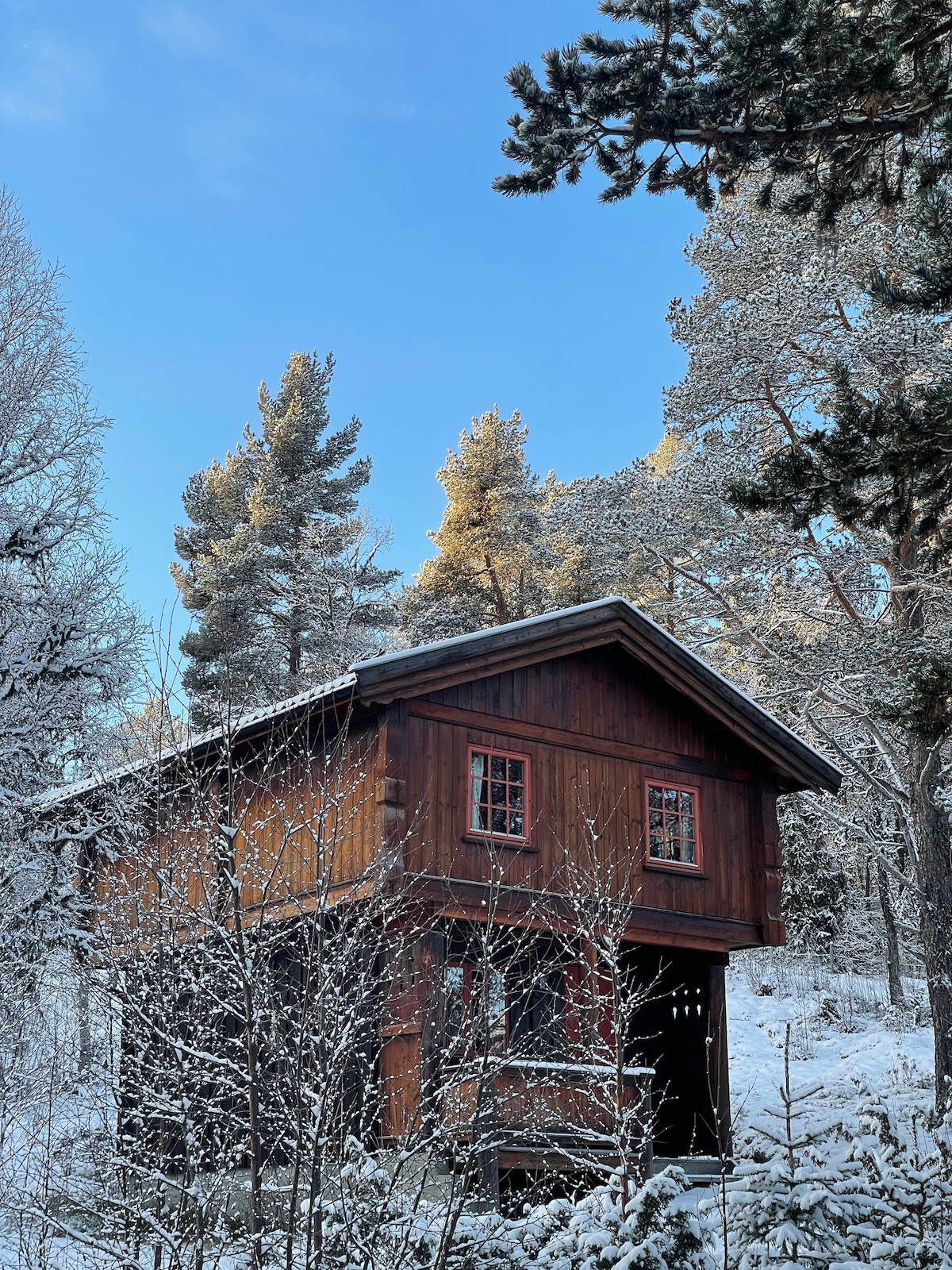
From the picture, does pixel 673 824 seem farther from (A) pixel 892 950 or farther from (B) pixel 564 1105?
(A) pixel 892 950

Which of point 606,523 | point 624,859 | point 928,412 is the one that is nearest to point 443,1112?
point 928,412

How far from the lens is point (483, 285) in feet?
424

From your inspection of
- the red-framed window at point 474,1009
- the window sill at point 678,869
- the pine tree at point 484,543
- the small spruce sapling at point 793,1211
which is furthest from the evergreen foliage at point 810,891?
the small spruce sapling at point 793,1211

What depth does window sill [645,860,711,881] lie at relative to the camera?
17156 millimetres

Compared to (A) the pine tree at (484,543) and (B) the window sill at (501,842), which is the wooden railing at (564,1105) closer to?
(B) the window sill at (501,842)

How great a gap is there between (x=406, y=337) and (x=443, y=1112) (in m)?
115

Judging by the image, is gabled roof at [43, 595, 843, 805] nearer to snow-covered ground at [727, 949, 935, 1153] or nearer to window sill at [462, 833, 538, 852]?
window sill at [462, 833, 538, 852]

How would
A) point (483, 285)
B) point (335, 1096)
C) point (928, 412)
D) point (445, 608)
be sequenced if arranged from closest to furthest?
point (335, 1096) → point (928, 412) → point (445, 608) → point (483, 285)

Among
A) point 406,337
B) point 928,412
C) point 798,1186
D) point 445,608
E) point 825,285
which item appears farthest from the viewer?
point 406,337

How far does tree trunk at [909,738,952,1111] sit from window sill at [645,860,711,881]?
4.03 meters

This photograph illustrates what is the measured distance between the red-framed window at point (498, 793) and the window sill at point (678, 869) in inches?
80.4

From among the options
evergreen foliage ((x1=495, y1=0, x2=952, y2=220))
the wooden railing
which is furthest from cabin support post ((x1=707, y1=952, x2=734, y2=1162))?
evergreen foliage ((x1=495, y1=0, x2=952, y2=220))

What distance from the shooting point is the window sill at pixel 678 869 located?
17156mm

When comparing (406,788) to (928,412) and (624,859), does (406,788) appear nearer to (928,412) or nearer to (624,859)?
(624,859)
